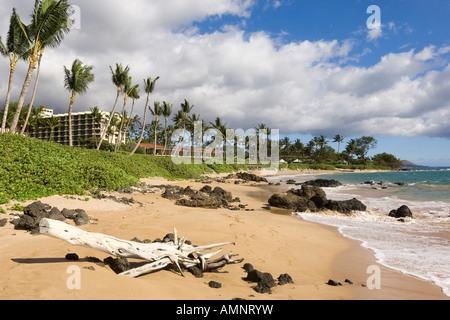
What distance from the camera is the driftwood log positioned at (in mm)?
4395

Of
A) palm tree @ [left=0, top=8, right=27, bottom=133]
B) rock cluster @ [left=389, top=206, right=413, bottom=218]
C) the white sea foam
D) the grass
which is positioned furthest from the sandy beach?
palm tree @ [left=0, top=8, right=27, bottom=133]

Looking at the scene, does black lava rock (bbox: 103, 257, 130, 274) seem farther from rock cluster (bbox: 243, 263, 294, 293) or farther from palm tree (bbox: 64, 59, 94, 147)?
palm tree (bbox: 64, 59, 94, 147)

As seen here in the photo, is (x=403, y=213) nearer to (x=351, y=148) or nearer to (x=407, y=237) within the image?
(x=407, y=237)

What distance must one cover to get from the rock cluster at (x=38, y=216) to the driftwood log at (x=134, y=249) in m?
3.10

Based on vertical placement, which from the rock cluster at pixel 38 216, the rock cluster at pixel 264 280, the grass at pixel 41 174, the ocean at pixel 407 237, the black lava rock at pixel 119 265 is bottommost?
the ocean at pixel 407 237

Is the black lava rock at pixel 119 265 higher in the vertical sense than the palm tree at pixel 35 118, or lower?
lower

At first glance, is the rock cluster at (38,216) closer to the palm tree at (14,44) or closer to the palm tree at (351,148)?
the palm tree at (14,44)

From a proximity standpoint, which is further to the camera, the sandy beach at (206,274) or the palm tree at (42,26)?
the palm tree at (42,26)

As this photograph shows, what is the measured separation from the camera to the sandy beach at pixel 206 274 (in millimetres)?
3785

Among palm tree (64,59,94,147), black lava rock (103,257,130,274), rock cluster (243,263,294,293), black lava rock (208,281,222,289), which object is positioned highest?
palm tree (64,59,94,147)

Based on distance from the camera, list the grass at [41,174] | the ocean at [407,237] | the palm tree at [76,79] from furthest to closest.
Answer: the palm tree at [76,79], the grass at [41,174], the ocean at [407,237]

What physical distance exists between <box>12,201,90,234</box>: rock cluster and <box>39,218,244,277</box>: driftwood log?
310cm

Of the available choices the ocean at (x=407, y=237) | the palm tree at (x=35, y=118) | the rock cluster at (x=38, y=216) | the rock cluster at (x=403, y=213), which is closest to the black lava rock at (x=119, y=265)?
the rock cluster at (x=38, y=216)
